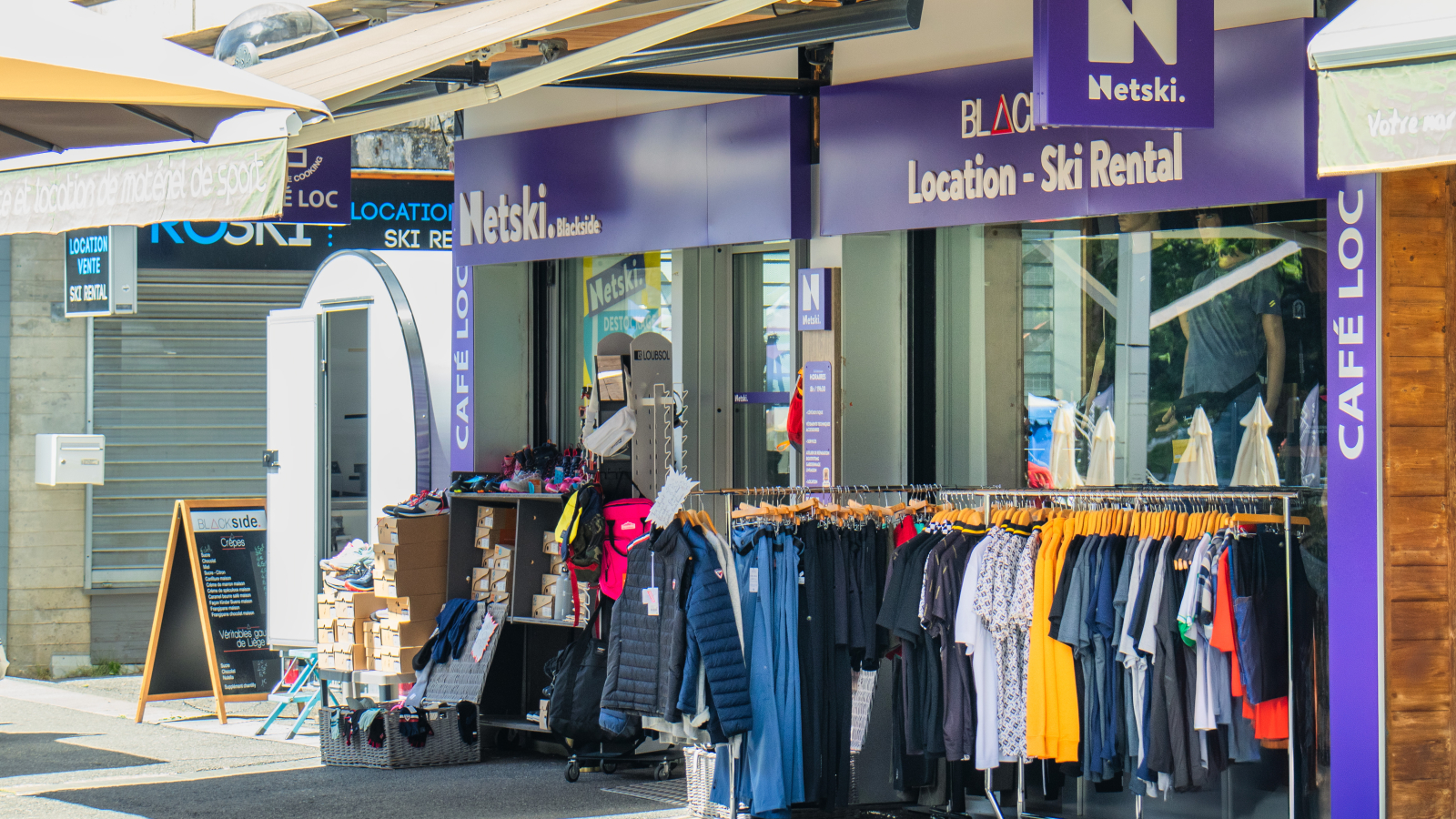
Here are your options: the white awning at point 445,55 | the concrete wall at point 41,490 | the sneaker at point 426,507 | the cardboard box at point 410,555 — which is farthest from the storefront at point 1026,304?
the concrete wall at point 41,490

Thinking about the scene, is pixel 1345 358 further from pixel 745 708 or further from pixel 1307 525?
pixel 745 708

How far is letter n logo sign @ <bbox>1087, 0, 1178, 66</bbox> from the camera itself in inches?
244

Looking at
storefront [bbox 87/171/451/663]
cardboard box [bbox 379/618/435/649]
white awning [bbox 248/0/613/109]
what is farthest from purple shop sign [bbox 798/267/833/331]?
storefront [bbox 87/171/451/663]

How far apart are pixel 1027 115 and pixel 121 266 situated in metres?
6.91

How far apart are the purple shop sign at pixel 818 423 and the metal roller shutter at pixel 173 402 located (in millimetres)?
6839

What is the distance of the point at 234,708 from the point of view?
11.4 metres

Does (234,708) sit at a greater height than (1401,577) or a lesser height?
lesser

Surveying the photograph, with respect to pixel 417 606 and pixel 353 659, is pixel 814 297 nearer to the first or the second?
pixel 417 606

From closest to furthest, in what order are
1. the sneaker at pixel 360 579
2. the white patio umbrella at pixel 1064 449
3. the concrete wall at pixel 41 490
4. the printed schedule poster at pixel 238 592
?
the white patio umbrella at pixel 1064 449, the sneaker at pixel 360 579, the printed schedule poster at pixel 238 592, the concrete wall at pixel 41 490

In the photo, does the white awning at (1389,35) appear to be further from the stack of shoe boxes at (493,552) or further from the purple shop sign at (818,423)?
the stack of shoe boxes at (493,552)

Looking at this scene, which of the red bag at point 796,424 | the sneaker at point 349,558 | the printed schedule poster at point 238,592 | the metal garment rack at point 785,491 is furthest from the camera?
the printed schedule poster at point 238,592

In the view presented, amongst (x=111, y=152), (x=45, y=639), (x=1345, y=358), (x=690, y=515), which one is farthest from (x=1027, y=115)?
(x=45, y=639)

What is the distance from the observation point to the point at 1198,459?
7.66 meters

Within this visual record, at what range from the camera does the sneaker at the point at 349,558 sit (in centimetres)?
984
